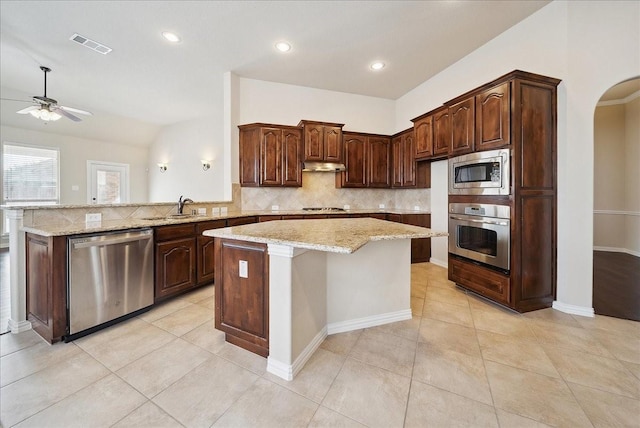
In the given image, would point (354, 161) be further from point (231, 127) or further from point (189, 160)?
point (189, 160)

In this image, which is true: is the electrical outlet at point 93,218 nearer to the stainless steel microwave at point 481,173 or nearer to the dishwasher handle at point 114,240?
the dishwasher handle at point 114,240

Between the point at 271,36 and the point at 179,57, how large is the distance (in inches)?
59.3

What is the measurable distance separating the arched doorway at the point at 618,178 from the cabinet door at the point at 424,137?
3.26 metres

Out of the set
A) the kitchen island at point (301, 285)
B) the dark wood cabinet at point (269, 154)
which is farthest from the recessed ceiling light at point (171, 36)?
the kitchen island at point (301, 285)

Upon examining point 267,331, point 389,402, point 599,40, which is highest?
point 599,40

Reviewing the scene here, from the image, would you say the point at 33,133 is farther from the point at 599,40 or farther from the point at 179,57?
the point at 599,40

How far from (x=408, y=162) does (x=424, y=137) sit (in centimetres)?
78

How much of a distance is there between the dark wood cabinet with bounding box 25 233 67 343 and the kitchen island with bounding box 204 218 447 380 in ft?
4.03

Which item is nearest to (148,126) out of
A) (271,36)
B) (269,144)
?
(269,144)

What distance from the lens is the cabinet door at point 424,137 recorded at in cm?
361

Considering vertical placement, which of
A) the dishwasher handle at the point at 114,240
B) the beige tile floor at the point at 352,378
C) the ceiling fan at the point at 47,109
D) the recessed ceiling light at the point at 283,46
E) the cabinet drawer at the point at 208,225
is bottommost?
the beige tile floor at the point at 352,378

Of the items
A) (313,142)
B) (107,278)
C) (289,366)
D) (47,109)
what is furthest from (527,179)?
(47,109)

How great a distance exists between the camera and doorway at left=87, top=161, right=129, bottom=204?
22.1ft

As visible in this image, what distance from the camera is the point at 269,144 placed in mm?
4133
